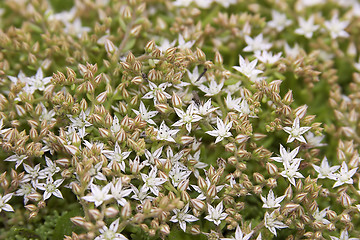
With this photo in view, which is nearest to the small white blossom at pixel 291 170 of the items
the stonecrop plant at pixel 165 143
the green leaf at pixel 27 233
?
the stonecrop plant at pixel 165 143

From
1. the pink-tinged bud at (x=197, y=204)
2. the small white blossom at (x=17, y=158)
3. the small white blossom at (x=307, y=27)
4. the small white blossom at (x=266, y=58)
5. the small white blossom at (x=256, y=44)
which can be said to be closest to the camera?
the pink-tinged bud at (x=197, y=204)

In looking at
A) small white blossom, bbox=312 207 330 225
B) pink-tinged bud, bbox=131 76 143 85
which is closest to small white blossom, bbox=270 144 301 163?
small white blossom, bbox=312 207 330 225

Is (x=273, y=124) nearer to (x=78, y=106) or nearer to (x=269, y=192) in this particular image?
(x=269, y=192)

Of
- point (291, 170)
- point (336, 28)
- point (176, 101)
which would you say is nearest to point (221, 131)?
point (176, 101)

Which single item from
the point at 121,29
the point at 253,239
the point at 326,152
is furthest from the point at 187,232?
the point at 121,29

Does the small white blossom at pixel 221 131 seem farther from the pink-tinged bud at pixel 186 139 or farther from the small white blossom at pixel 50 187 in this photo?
the small white blossom at pixel 50 187
